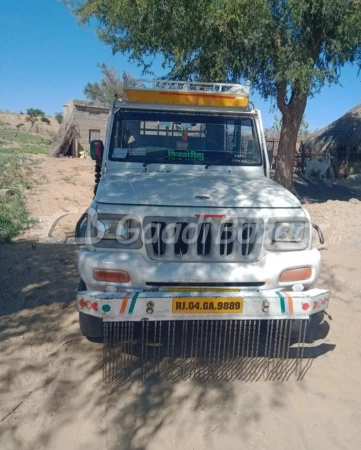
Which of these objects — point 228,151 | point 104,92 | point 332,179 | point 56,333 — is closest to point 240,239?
point 228,151

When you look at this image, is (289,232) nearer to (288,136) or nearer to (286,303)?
(286,303)

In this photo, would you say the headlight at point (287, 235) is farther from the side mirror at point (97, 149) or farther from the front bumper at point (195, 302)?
the side mirror at point (97, 149)

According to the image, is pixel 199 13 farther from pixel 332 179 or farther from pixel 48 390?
pixel 332 179

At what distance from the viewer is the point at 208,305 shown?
345 centimetres

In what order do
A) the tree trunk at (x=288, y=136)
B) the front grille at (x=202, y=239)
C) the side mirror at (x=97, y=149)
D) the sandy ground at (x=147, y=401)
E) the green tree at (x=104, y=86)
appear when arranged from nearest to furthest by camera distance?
1. the sandy ground at (x=147, y=401)
2. the front grille at (x=202, y=239)
3. the side mirror at (x=97, y=149)
4. the tree trunk at (x=288, y=136)
5. the green tree at (x=104, y=86)

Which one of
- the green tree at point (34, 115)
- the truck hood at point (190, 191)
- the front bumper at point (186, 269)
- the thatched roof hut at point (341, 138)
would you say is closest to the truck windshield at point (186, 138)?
the truck hood at point (190, 191)

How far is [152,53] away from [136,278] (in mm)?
8337

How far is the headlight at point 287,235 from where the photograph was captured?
12.3ft

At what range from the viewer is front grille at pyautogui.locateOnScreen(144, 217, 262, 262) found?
3.65m

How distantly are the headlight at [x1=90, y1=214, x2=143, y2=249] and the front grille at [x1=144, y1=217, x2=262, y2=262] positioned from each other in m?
0.09

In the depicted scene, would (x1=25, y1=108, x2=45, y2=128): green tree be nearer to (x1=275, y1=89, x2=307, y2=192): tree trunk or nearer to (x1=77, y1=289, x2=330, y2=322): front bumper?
(x1=275, y1=89, x2=307, y2=192): tree trunk

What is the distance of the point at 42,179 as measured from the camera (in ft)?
49.6

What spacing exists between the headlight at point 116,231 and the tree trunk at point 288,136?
8.73m

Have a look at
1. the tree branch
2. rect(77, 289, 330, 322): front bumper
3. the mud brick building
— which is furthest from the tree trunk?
the mud brick building
